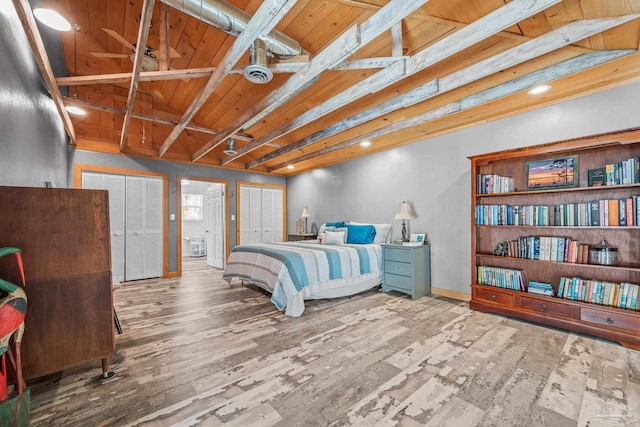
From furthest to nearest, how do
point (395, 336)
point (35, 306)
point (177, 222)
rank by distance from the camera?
1. point (177, 222)
2. point (395, 336)
3. point (35, 306)

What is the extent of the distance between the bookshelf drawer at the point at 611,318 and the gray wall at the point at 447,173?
119 cm

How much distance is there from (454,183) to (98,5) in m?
5.01

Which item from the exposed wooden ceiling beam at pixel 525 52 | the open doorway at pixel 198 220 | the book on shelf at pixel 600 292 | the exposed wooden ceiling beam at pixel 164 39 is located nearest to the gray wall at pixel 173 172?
the open doorway at pixel 198 220

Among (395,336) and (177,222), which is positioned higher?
(177,222)

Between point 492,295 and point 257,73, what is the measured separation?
344 centimetres

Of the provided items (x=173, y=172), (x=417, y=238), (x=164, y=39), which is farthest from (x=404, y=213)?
(x=173, y=172)

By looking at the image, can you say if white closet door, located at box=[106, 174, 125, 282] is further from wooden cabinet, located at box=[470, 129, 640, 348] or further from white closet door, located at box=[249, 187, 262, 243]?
wooden cabinet, located at box=[470, 129, 640, 348]

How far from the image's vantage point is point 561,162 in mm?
2805

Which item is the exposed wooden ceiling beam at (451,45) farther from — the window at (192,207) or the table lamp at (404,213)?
the window at (192,207)

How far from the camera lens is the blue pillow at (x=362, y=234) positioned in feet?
14.5

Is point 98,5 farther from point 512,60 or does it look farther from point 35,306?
point 512,60

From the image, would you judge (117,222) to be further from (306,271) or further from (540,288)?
(540,288)

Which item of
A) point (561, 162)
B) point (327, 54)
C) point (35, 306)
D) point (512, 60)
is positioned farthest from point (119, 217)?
point (561, 162)

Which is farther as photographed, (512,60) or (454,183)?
(454,183)
